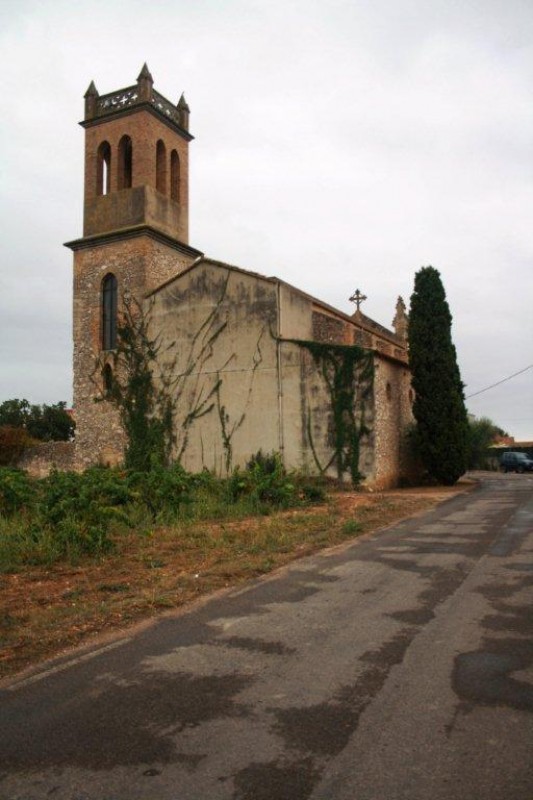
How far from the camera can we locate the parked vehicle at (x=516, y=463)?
40.6m

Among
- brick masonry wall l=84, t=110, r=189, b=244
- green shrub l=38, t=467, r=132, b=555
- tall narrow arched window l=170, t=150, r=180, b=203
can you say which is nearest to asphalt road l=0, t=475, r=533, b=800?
green shrub l=38, t=467, r=132, b=555

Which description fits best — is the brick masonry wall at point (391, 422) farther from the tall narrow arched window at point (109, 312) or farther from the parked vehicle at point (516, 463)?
the parked vehicle at point (516, 463)

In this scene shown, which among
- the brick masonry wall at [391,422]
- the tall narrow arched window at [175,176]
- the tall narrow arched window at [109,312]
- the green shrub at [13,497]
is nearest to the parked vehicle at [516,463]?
the brick masonry wall at [391,422]

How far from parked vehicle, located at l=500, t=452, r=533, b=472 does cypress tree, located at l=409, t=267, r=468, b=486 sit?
61.0 feet

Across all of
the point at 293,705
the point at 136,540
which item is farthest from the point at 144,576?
the point at 293,705

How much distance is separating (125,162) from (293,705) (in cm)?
2831

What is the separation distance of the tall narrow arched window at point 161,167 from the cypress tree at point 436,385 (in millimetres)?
12516

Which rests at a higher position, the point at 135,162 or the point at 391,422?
the point at 135,162

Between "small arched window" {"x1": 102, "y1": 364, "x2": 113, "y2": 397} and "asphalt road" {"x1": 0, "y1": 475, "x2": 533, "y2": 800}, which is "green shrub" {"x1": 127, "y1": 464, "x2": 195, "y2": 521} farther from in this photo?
"small arched window" {"x1": 102, "y1": 364, "x2": 113, "y2": 397}

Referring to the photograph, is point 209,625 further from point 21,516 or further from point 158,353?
point 158,353

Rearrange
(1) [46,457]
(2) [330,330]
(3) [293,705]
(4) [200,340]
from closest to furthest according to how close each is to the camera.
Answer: (3) [293,705] < (2) [330,330] < (4) [200,340] < (1) [46,457]

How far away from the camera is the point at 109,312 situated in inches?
1078

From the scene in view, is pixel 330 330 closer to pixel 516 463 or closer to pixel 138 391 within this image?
pixel 138 391

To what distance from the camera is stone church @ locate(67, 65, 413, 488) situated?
858 inches
